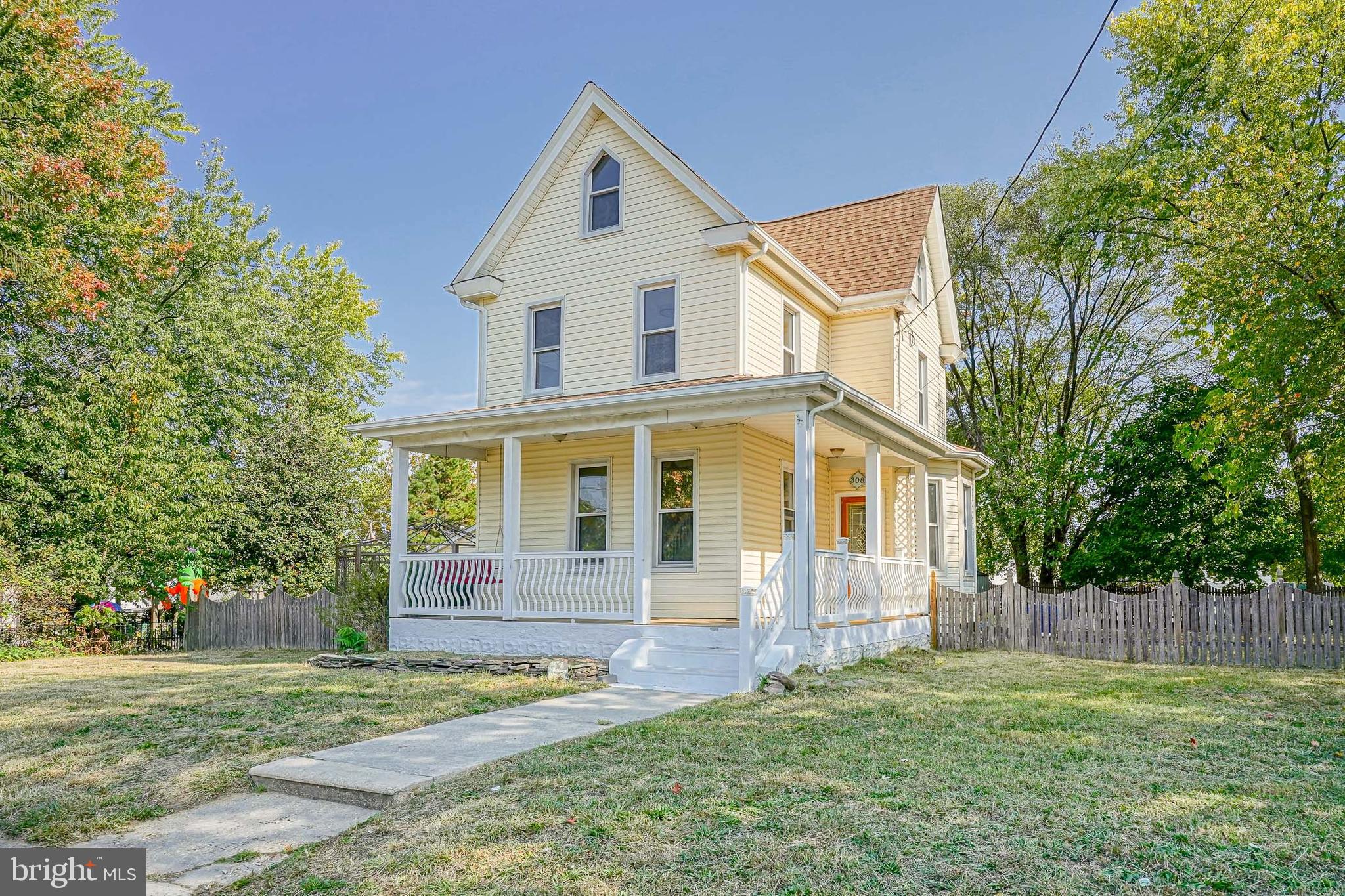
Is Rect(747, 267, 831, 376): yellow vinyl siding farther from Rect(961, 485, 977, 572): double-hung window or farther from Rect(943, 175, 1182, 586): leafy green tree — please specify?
Rect(943, 175, 1182, 586): leafy green tree

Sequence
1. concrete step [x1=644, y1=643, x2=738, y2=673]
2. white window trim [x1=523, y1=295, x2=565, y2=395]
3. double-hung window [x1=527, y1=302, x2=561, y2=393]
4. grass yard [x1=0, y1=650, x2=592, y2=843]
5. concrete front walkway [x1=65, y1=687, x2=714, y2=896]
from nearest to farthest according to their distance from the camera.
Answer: concrete front walkway [x1=65, y1=687, x2=714, y2=896]
grass yard [x1=0, y1=650, x2=592, y2=843]
concrete step [x1=644, y1=643, x2=738, y2=673]
white window trim [x1=523, y1=295, x2=565, y2=395]
double-hung window [x1=527, y1=302, x2=561, y2=393]

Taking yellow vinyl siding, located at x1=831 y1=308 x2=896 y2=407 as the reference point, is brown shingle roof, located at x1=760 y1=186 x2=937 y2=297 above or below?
above

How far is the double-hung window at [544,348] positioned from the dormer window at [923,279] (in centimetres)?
741

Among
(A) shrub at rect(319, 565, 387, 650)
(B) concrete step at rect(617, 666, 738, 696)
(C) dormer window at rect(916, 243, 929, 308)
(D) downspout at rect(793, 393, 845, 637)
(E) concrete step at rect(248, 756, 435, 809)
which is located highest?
(C) dormer window at rect(916, 243, 929, 308)

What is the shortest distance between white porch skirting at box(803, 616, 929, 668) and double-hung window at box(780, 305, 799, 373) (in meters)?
4.59

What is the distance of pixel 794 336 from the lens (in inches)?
623

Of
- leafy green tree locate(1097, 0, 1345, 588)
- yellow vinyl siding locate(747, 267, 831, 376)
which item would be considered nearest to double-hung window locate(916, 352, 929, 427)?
yellow vinyl siding locate(747, 267, 831, 376)

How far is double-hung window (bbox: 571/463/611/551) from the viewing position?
1479 centimetres

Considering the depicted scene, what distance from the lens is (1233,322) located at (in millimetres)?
16062

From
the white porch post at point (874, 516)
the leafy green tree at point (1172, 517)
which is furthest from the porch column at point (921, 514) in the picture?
the leafy green tree at point (1172, 517)

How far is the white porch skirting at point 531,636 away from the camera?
11820 millimetres

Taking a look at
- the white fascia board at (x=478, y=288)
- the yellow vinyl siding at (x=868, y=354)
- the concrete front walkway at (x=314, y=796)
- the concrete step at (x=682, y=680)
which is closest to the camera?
the concrete front walkway at (x=314, y=796)

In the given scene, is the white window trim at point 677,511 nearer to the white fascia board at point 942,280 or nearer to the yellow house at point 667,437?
the yellow house at point 667,437

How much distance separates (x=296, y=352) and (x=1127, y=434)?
25.7m
